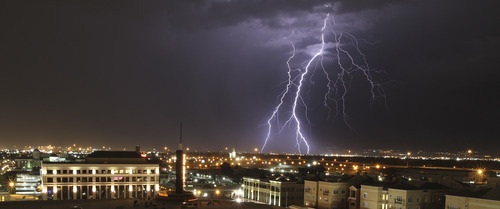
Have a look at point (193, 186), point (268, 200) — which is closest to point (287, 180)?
point (268, 200)

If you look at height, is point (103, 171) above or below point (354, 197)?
below

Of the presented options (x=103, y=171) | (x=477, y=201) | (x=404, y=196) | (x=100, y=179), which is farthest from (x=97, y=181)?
(x=477, y=201)

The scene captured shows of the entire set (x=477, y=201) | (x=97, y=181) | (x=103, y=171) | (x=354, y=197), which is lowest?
(x=97, y=181)

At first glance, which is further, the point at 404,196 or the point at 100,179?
the point at 100,179

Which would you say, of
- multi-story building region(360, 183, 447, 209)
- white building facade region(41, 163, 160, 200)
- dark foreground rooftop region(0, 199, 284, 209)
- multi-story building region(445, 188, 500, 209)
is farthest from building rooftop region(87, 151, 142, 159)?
multi-story building region(445, 188, 500, 209)

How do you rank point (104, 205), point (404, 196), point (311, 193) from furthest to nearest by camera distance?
point (311, 193)
point (104, 205)
point (404, 196)

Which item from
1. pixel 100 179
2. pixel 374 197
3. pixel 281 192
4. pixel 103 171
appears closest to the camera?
pixel 374 197

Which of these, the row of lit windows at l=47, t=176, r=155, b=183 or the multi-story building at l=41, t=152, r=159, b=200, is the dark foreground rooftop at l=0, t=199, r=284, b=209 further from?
the row of lit windows at l=47, t=176, r=155, b=183

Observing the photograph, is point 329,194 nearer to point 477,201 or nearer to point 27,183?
point 477,201
